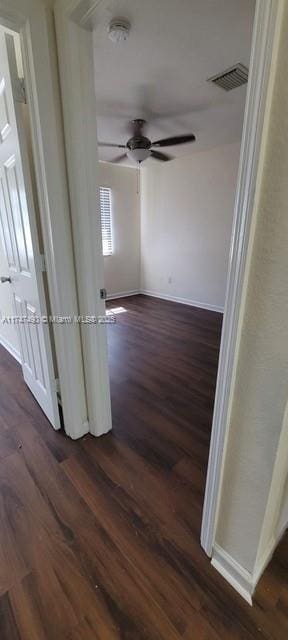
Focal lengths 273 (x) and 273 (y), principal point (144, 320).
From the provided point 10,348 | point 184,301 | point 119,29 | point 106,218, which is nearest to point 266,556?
point 10,348

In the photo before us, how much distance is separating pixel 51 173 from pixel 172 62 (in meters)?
1.59

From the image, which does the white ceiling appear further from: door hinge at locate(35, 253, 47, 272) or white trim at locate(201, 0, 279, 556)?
door hinge at locate(35, 253, 47, 272)

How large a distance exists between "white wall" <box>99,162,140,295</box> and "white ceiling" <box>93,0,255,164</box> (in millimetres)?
1650

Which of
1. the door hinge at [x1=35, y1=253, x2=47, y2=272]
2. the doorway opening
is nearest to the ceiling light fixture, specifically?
the doorway opening

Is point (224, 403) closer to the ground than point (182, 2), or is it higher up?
closer to the ground

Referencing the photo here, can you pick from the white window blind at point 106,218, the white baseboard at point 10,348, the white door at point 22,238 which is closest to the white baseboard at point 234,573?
the white door at point 22,238

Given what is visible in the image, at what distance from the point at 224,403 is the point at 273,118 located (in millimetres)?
789

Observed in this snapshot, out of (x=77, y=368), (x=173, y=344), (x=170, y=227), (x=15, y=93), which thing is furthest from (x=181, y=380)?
(x=170, y=227)

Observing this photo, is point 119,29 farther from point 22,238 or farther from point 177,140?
point 22,238

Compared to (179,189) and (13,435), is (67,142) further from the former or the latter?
(179,189)

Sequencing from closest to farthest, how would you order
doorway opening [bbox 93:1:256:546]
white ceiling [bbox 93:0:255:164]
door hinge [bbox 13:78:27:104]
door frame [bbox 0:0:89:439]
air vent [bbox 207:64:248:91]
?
1. door frame [bbox 0:0:89:439]
2. door hinge [bbox 13:78:27:104]
3. white ceiling [bbox 93:0:255:164]
4. doorway opening [bbox 93:1:256:546]
5. air vent [bbox 207:64:248:91]

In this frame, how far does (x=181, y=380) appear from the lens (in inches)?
96.8

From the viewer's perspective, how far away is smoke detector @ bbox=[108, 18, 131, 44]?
1.67 metres

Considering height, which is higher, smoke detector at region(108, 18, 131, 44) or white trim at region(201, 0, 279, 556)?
smoke detector at region(108, 18, 131, 44)
